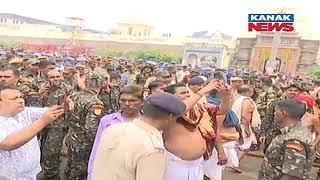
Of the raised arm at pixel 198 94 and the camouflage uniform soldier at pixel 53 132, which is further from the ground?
the raised arm at pixel 198 94

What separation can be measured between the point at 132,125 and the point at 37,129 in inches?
27.6

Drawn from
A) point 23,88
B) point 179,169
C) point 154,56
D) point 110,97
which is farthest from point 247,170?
point 154,56

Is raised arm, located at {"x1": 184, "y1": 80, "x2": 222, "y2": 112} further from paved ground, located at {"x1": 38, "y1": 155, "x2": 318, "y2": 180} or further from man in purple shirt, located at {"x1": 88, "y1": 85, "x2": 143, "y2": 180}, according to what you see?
paved ground, located at {"x1": 38, "y1": 155, "x2": 318, "y2": 180}

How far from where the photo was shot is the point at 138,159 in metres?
2.09

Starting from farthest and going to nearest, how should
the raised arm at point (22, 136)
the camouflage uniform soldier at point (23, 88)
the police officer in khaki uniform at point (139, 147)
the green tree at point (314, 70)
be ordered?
the green tree at point (314, 70) < the camouflage uniform soldier at point (23, 88) < the raised arm at point (22, 136) < the police officer in khaki uniform at point (139, 147)

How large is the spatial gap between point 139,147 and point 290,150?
50.7 inches

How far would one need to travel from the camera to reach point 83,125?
430 centimetres

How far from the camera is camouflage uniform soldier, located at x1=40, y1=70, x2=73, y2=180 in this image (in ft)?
15.5

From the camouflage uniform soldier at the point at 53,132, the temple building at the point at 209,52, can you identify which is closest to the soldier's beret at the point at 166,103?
the camouflage uniform soldier at the point at 53,132

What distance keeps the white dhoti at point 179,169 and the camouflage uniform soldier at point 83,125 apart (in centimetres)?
145

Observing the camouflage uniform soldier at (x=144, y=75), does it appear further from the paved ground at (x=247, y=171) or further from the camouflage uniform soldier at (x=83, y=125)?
the camouflage uniform soldier at (x=83, y=125)

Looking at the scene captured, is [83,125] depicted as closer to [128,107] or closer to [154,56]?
[128,107]

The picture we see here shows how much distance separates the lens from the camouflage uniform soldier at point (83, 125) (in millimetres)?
4219

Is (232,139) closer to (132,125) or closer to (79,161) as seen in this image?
(79,161)
